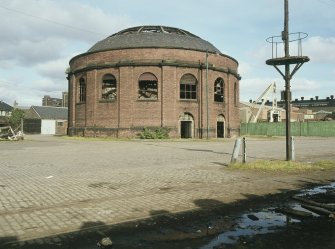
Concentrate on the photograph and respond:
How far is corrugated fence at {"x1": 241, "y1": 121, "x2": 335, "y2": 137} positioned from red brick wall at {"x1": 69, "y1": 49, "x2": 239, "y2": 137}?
17459 millimetres

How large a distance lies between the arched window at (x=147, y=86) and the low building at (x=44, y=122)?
30.0 m

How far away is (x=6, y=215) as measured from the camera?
5906 mm

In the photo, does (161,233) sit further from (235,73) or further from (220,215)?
(235,73)

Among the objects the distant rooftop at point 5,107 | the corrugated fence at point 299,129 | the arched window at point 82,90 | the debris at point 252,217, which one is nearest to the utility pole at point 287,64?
Answer: the debris at point 252,217

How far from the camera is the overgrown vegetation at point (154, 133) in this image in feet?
112

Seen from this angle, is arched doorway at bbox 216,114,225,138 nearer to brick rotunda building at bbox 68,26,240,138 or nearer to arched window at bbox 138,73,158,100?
brick rotunda building at bbox 68,26,240,138

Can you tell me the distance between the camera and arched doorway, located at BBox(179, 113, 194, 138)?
37.2 metres

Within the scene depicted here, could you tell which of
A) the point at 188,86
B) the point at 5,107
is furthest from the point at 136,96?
the point at 5,107

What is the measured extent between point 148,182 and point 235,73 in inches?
1362

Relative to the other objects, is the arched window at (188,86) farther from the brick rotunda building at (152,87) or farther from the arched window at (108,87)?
the arched window at (108,87)

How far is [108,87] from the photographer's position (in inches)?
1532

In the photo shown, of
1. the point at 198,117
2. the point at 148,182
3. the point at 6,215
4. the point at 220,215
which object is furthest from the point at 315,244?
the point at 198,117

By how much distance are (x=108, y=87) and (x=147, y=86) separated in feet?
13.4

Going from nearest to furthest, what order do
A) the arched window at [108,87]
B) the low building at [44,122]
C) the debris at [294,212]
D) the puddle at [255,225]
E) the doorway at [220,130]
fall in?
the puddle at [255,225] < the debris at [294,212] < the arched window at [108,87] < the doorway at [220,130] < the low building at [44,122]
